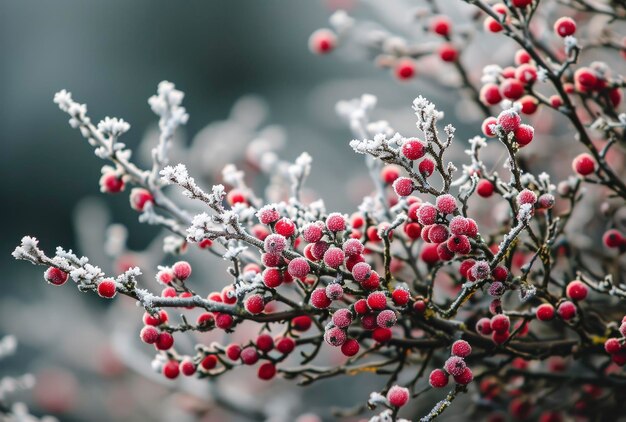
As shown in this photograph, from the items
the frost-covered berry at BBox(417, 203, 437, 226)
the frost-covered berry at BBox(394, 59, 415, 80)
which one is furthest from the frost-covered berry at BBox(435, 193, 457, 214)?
the frost-covered berry at BBox(394, 59, 415, 80)

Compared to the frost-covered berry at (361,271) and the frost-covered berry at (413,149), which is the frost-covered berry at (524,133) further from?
the frost-covered berry at (361,271)

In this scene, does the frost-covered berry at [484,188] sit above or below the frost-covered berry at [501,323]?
above

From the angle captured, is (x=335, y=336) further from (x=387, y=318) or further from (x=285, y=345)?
(x=285, y=345)

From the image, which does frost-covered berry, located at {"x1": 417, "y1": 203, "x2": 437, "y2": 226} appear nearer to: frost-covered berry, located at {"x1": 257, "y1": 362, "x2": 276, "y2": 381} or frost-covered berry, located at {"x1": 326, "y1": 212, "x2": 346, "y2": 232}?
frost-covered berry, located at {"x1": 326, "y1": 212, "x2": 346, "y2": 232}

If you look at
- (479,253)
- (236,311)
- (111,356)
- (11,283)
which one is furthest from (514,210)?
(11,283)

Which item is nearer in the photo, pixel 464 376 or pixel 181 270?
pixel 464 376

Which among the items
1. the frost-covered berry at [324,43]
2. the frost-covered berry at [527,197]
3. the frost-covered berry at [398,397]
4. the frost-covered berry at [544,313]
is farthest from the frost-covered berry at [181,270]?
the frost-covered berry at [324,43]

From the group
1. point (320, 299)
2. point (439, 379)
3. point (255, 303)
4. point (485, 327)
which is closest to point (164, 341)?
point (255, 303)
